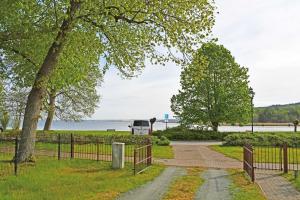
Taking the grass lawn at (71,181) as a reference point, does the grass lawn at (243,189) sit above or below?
below

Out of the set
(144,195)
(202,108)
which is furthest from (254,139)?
(144,195)

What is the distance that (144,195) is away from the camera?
11.0 m

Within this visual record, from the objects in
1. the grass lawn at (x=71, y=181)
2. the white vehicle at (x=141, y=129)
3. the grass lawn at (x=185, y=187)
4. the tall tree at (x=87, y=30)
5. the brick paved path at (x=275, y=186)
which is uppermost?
the tall tree at (x=87, y=30)

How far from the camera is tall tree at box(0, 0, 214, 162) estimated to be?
1698 cm

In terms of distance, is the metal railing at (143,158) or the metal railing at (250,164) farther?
the metal railing at (143,158)

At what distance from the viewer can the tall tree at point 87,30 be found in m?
17.0

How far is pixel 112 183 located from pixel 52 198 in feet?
9.19

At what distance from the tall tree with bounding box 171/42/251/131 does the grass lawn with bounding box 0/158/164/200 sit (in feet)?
87.7

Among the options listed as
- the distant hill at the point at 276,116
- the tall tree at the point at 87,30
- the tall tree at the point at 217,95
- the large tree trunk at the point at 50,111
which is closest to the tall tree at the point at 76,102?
the large tree trunk at the point at 50,111

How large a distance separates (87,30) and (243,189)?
10280 mm

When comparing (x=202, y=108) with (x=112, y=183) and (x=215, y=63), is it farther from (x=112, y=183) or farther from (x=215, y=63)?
(x=112, y=183)

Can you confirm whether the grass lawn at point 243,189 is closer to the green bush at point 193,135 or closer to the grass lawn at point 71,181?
the grass lawn at point 71,181

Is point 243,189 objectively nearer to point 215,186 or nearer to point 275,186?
point 215,186

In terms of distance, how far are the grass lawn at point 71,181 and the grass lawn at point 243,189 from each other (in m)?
2.88
